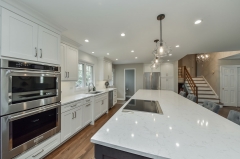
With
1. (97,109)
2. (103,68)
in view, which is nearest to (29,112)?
(97,109)

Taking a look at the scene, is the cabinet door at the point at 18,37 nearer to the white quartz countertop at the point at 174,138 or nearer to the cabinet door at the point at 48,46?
the cabinet door at the point at 48,46

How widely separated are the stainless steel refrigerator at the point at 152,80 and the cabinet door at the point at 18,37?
545 cm

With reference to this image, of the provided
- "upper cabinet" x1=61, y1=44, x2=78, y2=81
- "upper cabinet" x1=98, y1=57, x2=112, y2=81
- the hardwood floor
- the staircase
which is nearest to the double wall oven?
the hardwood floor

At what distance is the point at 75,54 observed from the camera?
279 cm

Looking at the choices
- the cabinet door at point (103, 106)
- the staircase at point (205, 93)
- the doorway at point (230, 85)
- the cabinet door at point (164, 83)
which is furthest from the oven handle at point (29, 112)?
the doorway at point (230, 85)

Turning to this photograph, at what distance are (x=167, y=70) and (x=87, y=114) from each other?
5105mm

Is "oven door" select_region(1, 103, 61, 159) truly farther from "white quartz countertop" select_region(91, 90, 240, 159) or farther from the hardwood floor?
"white quartz countertop" select_region(91, 90, 240, 159)

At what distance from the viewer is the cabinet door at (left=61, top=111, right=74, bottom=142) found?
2034 millimetres

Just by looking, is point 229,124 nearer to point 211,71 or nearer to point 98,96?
point 98,96

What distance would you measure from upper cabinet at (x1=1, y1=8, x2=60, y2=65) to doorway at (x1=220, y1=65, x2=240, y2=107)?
7431 millimetres

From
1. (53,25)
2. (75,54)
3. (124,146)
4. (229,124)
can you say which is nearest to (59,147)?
(124,146)

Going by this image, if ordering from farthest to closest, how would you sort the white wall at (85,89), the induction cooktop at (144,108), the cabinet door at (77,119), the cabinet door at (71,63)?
the white wall at (85,89), the cabinet door at (71,63), the cabinet door at (77,119), the induction cooktop at (144,108)

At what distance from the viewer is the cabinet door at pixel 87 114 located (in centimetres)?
271

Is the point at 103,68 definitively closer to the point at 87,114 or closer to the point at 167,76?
the point at 87,114
